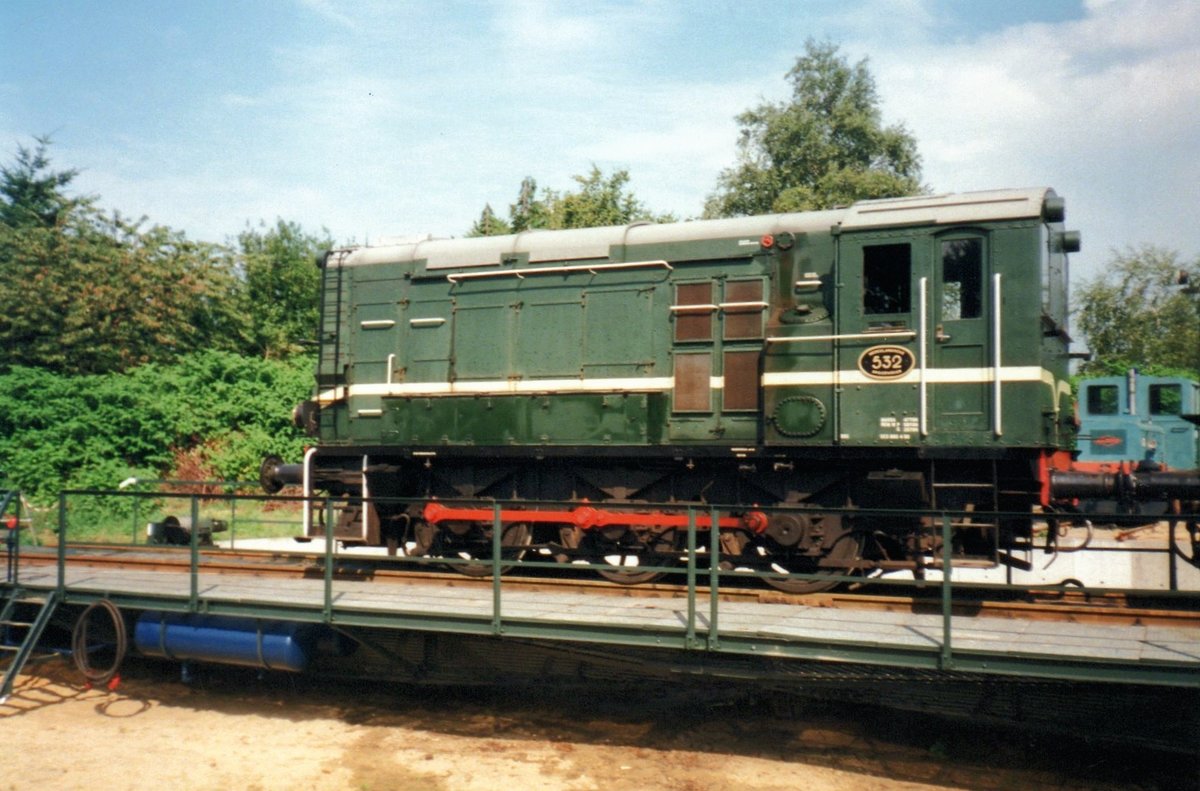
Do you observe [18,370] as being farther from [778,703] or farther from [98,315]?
[778,703]

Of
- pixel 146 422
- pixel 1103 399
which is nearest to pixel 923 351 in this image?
pixel 1103 399

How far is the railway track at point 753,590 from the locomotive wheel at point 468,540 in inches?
19.8

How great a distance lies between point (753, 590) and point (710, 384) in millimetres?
2300

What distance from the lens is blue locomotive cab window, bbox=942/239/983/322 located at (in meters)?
8.92

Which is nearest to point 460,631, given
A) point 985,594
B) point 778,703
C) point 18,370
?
point 778,703

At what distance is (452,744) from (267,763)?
152 centimetres

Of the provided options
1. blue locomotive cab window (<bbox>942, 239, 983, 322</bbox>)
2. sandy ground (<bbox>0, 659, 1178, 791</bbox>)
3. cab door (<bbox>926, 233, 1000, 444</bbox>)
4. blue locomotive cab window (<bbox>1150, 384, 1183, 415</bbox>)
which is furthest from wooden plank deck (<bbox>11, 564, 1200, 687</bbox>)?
blue locomotive cab window (<bbox>1150, 384, 1183, 415</bbox>)

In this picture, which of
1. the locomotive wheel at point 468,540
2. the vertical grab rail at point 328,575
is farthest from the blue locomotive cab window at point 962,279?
the vertical grab rail at point 328,575

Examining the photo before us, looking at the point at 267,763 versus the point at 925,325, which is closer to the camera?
the point at 267,763

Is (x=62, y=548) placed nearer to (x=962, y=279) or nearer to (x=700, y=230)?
(x=700, y=230)

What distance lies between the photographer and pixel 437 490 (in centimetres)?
1123

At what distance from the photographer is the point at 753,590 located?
8.84 metres

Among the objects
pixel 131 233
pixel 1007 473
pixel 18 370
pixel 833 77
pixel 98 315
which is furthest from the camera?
pixel 833 77

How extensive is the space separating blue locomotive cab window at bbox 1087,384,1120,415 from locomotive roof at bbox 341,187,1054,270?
12513 millimetres
